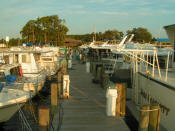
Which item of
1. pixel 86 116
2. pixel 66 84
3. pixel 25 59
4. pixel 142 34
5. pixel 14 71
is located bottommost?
pixel 86 116

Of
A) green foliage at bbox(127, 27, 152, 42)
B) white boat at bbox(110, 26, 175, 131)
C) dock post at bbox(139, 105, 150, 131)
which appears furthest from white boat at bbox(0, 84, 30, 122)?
green foliage at bbox(127, 27, 152, 42)

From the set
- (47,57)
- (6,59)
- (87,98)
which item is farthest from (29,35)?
(87,98)

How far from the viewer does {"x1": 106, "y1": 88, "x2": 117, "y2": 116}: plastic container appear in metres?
6.98

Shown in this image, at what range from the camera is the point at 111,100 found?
23.2 ft

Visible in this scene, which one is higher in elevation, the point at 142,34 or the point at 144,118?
the point at 142,34

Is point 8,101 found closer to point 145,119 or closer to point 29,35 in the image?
point 145,119

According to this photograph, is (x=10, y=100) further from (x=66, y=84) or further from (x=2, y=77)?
(x=2, y=77)

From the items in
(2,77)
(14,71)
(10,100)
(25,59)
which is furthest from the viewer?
(25,59)

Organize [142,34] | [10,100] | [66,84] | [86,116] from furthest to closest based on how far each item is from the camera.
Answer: [142,34] < [66,84] < [10,100] < [86,116]

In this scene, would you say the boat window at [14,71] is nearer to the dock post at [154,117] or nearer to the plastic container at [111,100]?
the plastic container at [111,100]

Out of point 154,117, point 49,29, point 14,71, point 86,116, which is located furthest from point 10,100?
point 49,29

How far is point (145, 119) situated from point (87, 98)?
16.7 feet

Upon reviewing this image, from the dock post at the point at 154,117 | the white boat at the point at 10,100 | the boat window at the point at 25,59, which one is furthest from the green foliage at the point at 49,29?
the dock post at the point at 154,117

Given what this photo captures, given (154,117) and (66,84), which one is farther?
(66,84)
